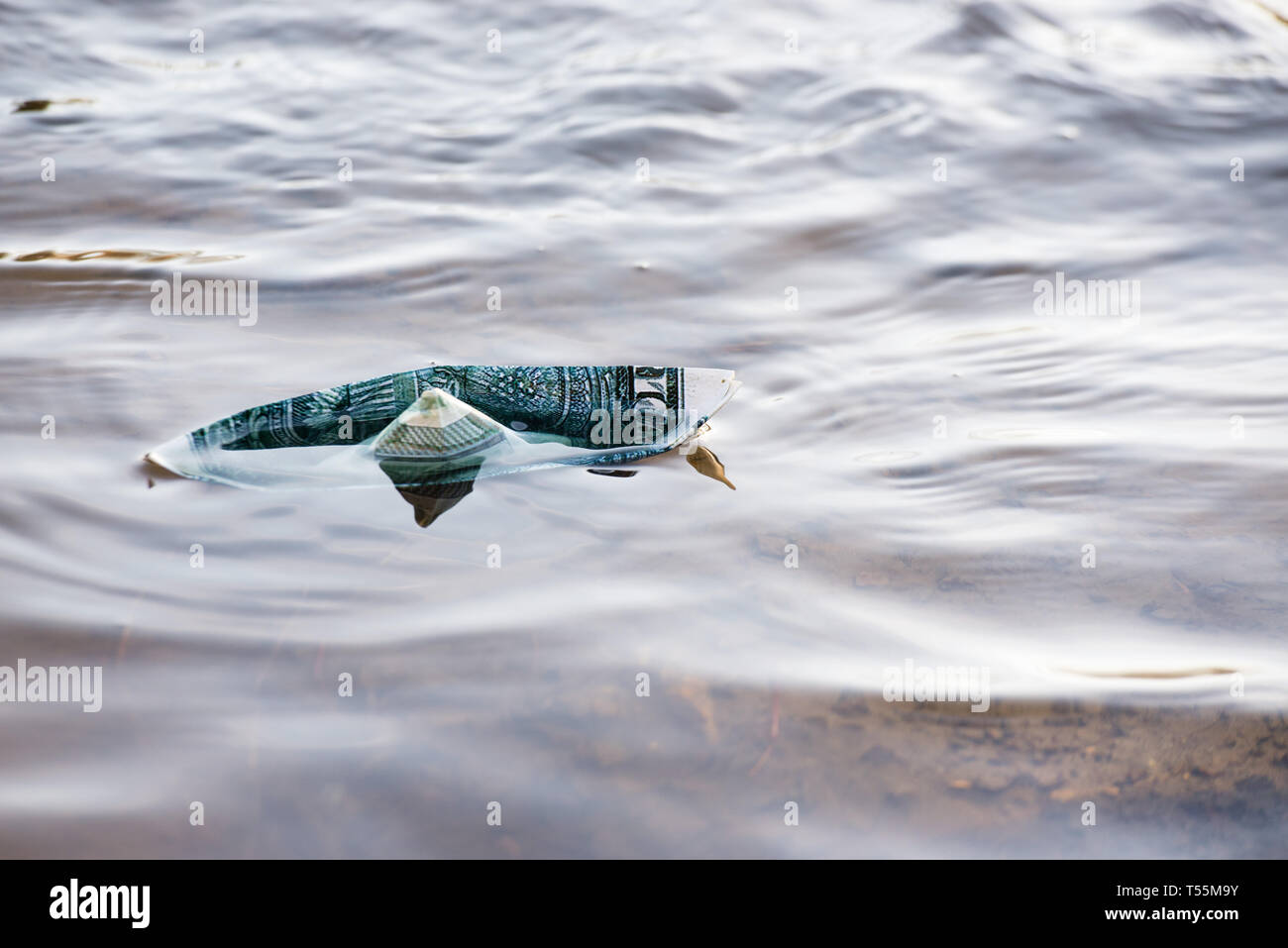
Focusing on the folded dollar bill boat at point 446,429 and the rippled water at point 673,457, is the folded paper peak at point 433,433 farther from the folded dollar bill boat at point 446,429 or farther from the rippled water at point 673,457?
the rippled water at point 673,457

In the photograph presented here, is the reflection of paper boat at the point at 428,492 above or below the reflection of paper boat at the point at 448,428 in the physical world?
below

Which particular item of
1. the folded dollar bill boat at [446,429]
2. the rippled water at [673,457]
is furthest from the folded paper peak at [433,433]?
the rippled water at [673,457]

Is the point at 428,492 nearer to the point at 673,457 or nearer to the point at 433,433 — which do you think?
the point at 433,433

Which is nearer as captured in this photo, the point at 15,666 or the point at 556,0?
the point at 15,666

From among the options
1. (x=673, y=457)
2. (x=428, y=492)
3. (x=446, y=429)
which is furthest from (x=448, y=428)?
(x=673, y=457)

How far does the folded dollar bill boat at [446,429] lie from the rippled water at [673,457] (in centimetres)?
8

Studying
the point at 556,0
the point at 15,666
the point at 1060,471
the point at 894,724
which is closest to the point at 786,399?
the point at 1060,471

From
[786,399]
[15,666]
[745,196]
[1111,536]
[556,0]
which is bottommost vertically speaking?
[15,666]

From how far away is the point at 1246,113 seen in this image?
5.12 metres

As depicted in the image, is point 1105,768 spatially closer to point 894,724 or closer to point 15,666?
point 894,724

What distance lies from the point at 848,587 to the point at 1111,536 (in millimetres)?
666

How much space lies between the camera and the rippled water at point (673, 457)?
6.14 feet

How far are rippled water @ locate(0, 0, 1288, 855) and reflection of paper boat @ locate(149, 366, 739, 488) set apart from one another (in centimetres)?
8

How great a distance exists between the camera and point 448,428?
98.9 inches
